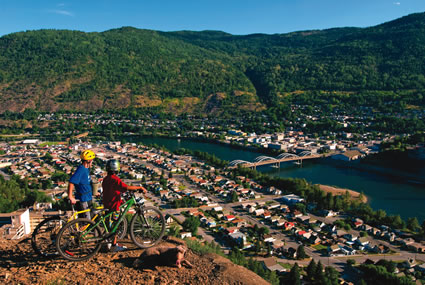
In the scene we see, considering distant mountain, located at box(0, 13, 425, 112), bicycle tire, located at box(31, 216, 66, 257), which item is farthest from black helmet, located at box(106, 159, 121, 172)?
distant mountain, located at box(0, 13, 425, 112)

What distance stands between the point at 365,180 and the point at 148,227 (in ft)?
122

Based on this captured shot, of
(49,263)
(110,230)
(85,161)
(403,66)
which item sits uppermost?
(403,66)

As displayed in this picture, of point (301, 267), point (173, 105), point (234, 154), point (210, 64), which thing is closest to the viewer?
point (301, 267)

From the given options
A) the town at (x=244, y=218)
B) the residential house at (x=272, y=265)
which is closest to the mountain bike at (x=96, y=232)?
the town at (x=244, y=218)

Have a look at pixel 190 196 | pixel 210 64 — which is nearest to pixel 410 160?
pixel 190 196

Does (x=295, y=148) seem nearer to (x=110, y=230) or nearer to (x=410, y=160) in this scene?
(x=410, y=160)

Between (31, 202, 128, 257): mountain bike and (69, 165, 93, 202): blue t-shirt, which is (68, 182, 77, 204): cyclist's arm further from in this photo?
(31, 202, 128, 257): mountain bike

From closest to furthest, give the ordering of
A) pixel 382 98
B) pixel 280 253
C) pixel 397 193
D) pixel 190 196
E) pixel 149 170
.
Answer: pixel 280 253 < pixel 190 196 < pixel 397 193 < pixel 149 170 < pixel 382 98

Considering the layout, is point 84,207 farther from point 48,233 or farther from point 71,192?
point 48,233

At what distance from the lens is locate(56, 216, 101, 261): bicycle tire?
164 inches

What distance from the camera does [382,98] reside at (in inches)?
3278

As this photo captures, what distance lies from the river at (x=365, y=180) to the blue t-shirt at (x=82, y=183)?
90.7 feet

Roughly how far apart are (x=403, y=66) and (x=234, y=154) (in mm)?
85446

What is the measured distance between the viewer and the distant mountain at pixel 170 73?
307 feet
